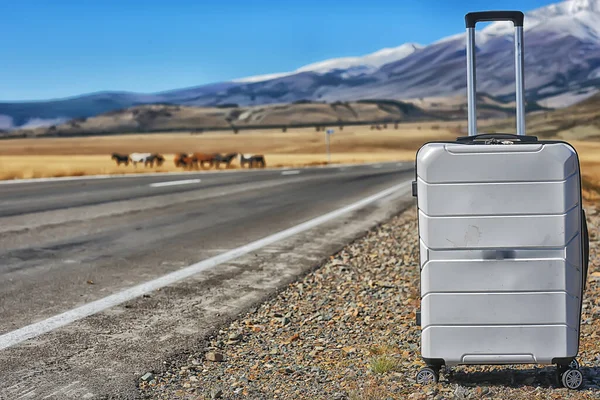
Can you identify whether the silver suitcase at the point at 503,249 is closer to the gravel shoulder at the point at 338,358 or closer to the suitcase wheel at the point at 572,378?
the suitcase wheel at the point at 572,378

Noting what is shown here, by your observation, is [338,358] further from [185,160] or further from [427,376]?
[185,160]

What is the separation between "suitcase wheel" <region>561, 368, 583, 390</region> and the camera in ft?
13.7

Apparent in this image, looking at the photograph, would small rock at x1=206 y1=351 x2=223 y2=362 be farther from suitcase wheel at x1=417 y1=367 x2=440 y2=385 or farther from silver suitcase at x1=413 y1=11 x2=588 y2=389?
silver suitcase at x1=413 y1=11 x2=588 y2=389

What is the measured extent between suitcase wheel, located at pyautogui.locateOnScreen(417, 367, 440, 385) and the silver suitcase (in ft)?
0.63

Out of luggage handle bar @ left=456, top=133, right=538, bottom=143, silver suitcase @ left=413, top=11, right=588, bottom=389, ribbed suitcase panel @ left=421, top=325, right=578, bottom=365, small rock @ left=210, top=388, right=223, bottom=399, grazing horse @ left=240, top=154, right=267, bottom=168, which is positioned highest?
luggage handle bar @ left=456, top=133, right=538, bottom=143

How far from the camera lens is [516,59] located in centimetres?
478

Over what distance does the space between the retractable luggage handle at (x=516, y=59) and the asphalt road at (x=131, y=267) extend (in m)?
2.57

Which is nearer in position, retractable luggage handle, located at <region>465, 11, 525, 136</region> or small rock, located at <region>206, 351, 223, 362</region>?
retractable luggage handle, located at <region>465, 11, 525, 136</region>

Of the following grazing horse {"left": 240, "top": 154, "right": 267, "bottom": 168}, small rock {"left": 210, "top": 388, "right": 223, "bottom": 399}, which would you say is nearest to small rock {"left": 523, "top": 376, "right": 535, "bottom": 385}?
small rock {"left": 210, "top": 388, "right": 223, "bottom": 399}

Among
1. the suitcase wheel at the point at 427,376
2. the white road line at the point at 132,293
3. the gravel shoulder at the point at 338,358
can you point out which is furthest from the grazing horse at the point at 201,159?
the suitcase wheel at the point at 427,376

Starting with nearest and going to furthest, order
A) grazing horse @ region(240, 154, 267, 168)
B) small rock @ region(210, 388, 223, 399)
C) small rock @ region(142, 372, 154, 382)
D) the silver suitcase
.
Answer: the silver suitcase
small rock @ region(210, 388, 223, 399)
small rock @ region(142, 372, 154, 382)
grazing horse @ region(240, 154, 267, 168)

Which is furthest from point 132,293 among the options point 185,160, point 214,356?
point 185,160

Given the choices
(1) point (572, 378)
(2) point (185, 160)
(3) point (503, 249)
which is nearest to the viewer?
(3) point (503, 249)

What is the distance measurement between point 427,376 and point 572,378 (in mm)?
806
